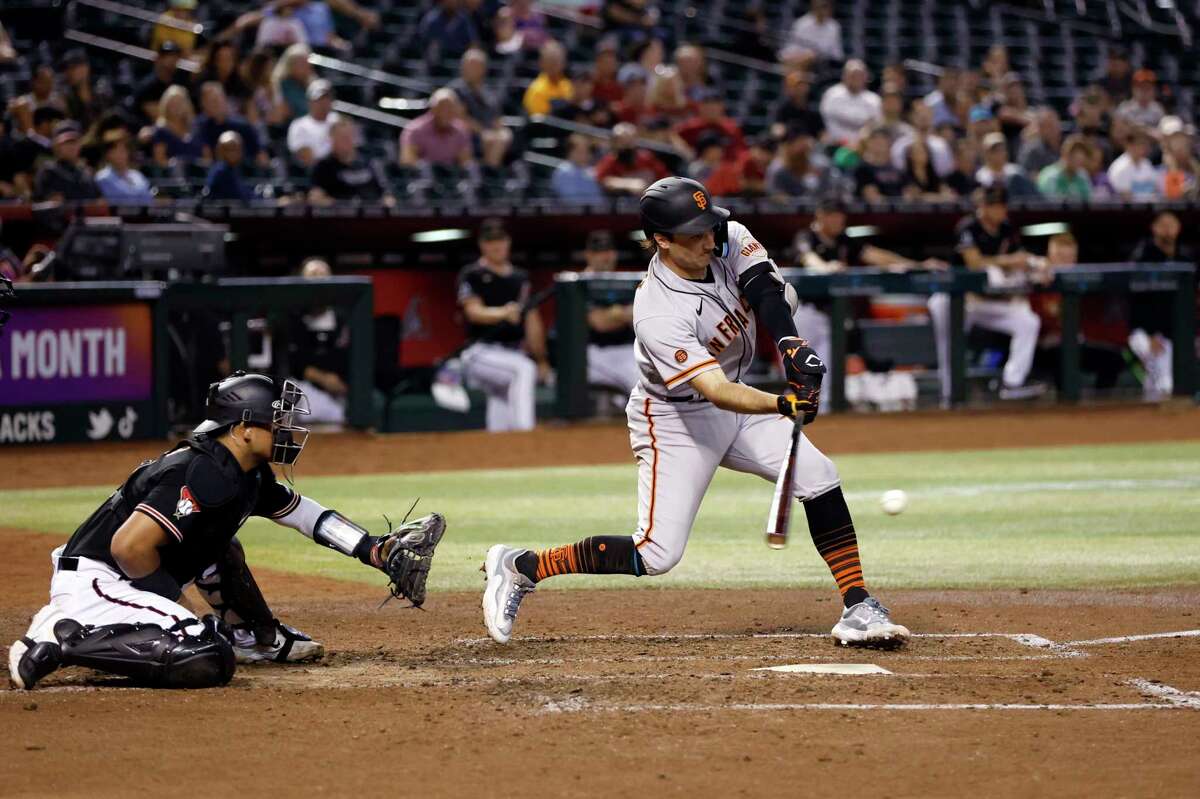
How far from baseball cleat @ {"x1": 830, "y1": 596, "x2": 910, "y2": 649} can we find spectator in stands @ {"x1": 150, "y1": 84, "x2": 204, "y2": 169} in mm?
9762

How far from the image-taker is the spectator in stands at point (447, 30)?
17.7 metres

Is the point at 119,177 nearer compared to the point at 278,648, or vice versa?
the point at 278,648

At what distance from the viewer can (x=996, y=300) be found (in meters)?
15.3

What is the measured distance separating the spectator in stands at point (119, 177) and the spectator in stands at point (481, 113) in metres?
3.63

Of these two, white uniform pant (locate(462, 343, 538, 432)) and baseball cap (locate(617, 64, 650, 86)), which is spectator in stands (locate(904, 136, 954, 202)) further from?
white uniform pant (locate(462, 343, 538, 432))

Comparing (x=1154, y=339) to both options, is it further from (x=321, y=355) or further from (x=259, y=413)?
(x=259, y=413)

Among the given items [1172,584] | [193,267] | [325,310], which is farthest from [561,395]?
[1172,584]

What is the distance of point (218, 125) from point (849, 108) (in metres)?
7.12

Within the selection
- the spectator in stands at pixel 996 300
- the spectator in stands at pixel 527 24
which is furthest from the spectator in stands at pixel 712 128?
the spectator in stands at pixel 996 300

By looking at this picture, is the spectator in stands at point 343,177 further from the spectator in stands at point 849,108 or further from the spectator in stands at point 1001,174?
the spectator in stands at point 1001,174

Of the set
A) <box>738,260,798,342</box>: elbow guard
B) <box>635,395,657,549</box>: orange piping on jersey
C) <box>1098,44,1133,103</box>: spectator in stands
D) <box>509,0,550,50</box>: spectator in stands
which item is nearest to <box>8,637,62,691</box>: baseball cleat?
<box>635,395,657,549</box>: orange piping on jersey

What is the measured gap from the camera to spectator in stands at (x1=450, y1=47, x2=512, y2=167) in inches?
624

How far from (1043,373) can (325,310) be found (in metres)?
6.69

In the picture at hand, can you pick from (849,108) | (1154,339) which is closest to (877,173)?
(849,108)
